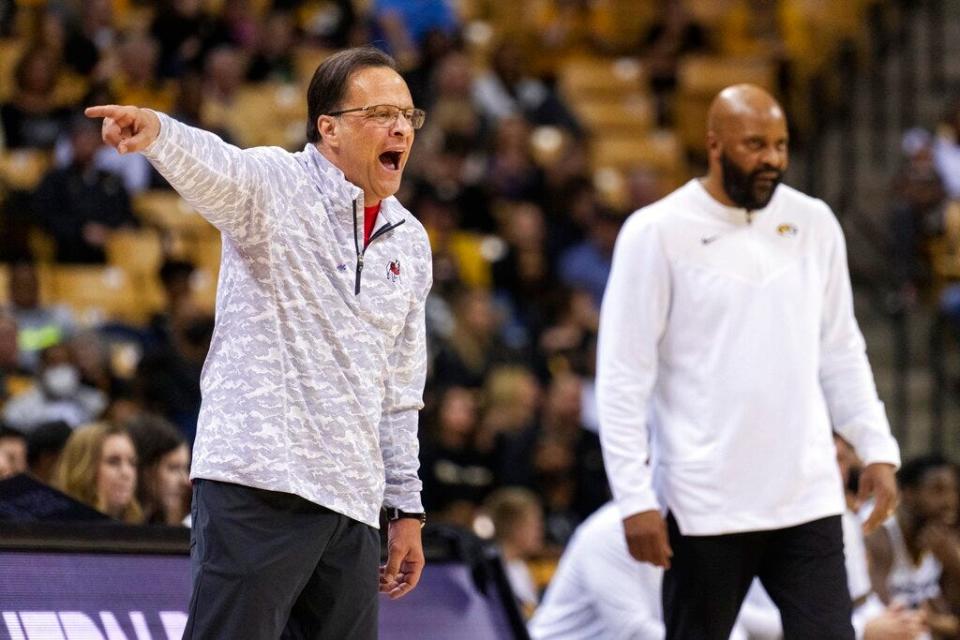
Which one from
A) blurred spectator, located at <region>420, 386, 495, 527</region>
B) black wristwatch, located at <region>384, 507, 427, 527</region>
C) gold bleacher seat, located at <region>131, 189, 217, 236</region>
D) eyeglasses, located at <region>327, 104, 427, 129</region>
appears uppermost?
eyeglasses, located at <region>327, 104, 427, 129</region>

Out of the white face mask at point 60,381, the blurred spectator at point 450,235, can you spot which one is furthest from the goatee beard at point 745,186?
the blurred spectator at point 450,235

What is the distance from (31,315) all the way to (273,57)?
3451 mm

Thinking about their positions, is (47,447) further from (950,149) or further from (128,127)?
(950,149)

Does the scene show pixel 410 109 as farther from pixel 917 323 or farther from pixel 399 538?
pixel 917 323

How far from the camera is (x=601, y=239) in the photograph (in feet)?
39.7

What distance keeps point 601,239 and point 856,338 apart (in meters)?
7.20

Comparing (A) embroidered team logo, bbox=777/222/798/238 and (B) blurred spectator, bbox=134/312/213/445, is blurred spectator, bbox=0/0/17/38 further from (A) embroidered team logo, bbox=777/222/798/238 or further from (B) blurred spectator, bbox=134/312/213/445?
(A) embroidered team logo, bbox=777/222/798/238

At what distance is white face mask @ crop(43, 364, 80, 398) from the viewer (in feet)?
28.7

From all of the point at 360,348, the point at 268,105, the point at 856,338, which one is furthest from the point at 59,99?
the point at 360,348

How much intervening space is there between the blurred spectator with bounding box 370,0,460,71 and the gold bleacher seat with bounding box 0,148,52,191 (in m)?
3.38

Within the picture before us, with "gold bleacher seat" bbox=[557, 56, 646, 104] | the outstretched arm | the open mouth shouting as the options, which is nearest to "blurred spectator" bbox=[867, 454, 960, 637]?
the open mouth shouting

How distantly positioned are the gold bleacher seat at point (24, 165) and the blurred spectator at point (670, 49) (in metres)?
5.31

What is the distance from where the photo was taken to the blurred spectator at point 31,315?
962 centimetres

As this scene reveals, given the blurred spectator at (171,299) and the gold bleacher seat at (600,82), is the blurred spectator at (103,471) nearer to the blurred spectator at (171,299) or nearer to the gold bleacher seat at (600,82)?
the blurred spectator at (171,299)
